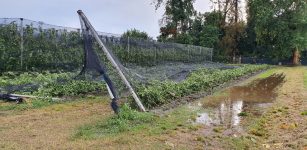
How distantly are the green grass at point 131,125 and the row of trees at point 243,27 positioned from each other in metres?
38.3

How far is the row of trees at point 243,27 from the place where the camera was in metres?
44.3

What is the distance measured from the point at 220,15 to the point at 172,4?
6.63 m

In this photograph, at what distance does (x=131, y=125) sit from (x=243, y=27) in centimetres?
4370

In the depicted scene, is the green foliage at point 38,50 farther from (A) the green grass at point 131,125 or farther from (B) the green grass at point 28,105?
(A) the green grass at point 131,125

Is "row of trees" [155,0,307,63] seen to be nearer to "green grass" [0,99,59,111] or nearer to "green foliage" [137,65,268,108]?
"green foliage" [137,65,268,108]

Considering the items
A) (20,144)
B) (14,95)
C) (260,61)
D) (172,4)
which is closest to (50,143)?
(20,144)

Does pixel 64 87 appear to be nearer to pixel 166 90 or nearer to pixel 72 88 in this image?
pixel 72 88

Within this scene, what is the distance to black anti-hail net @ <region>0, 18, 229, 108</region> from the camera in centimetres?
1012

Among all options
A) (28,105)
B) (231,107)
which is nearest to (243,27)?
(231,107)

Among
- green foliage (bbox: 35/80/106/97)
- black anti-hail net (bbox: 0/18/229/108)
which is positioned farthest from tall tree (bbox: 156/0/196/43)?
green foliage (bbox: 35/80/106/97)

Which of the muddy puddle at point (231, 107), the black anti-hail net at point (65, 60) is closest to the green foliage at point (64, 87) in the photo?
the black anti-hail net at point (65, 60)

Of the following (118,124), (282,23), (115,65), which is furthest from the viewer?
(282,23)

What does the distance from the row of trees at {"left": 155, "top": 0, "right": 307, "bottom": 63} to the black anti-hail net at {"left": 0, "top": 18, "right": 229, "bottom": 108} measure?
19656 mm

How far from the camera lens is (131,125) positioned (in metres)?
7.38
